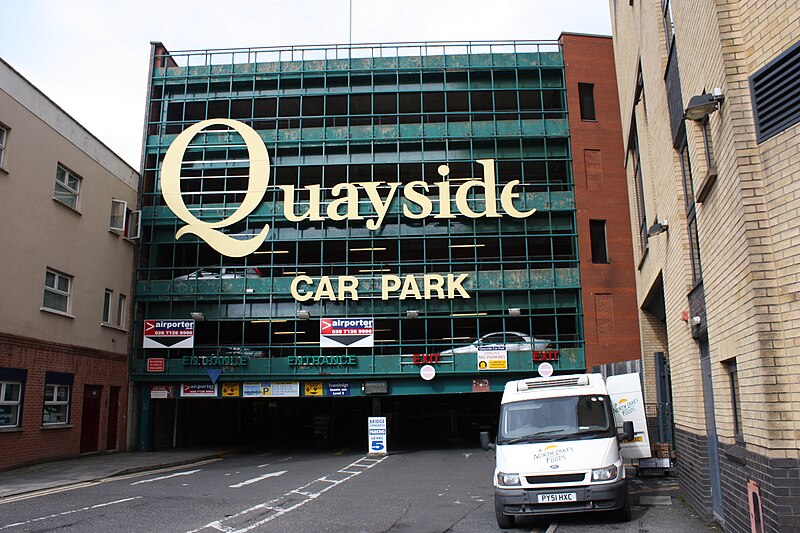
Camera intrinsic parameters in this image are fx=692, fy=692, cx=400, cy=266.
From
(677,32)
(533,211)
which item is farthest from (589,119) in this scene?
(677,32)

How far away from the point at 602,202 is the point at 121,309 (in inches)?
781

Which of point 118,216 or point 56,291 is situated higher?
point 118,216

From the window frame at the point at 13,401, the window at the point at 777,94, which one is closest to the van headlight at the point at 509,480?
the window at the point at 777,94

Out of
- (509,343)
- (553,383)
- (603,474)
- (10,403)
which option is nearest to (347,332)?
(509,343)

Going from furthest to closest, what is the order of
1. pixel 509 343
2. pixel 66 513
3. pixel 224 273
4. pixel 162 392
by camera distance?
1. pixel 224 273
2. pixel 162 392
3. pixel 509 343
4. pixel 66 513

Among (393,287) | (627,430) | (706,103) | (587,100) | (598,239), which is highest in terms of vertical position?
(587,100)

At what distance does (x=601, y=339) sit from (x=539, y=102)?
11494 mm

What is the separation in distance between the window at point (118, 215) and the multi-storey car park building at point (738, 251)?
68.4ft

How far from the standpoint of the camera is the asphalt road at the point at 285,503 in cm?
1043

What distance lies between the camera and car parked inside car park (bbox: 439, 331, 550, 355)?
86.7 feet

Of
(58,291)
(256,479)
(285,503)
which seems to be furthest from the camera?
(58,291)

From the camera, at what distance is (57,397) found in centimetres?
2208

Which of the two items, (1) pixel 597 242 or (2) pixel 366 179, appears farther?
(2) pixel 366 179

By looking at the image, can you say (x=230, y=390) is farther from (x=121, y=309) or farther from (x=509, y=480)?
(x=509, y=480)
